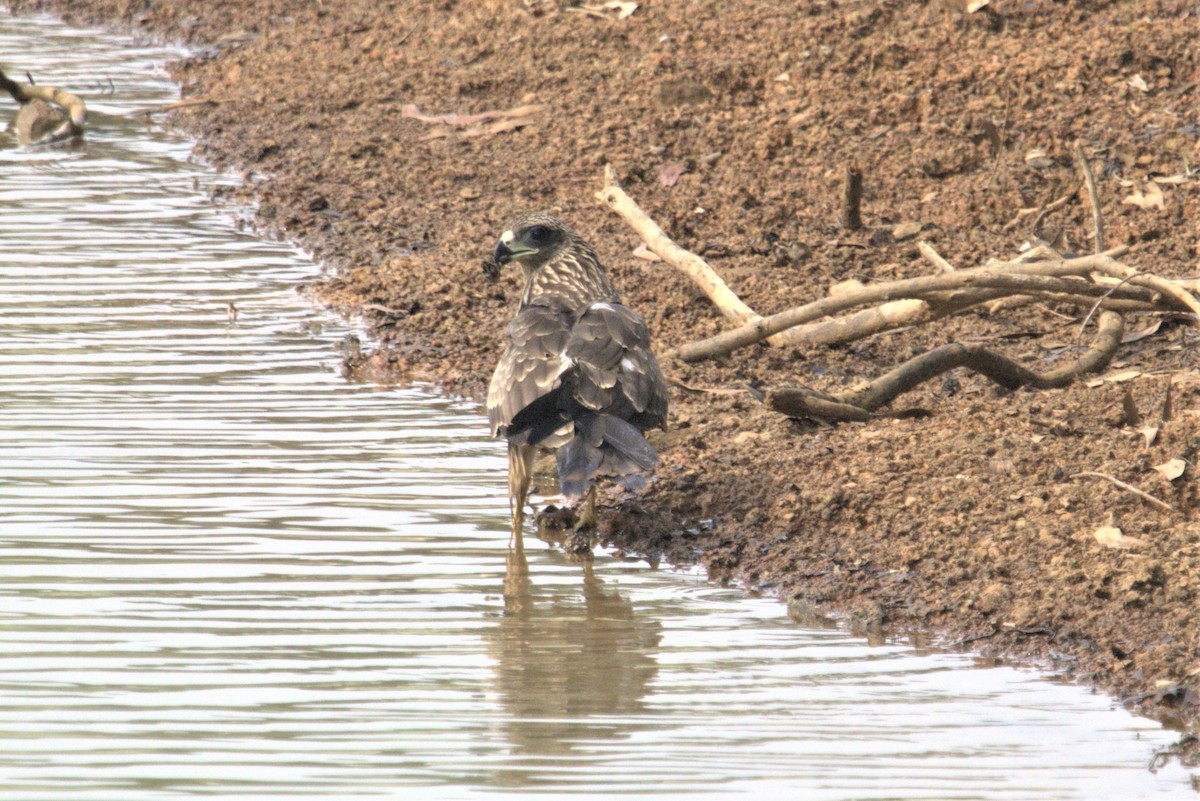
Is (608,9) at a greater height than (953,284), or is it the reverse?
(608,9)

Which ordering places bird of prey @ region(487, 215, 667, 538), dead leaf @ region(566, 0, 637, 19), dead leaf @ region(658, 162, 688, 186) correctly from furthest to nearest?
dead leaf @ region(566, 0, 637, 19) → dead leaf @ region(658, 162, 688, 186) → bird of prey @ region(487, 215, 667, 538)


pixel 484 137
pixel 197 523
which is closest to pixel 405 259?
pixel 484 137

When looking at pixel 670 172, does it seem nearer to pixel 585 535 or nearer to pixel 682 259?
pixel 682 259

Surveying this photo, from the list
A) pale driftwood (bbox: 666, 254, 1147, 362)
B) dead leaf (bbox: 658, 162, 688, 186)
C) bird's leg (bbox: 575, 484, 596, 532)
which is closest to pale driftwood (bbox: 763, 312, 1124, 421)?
pale driftwood (bbox: 666, 254, 1147, 362)

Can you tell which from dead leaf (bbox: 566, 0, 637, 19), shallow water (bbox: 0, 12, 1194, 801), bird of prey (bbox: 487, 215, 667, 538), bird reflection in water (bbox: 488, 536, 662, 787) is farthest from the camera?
dead leaf (bbox: 566, 0, 637, 19)

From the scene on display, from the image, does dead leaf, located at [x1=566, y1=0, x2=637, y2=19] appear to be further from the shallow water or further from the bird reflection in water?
the bird reflection in water

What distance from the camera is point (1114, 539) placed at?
611 centimetres

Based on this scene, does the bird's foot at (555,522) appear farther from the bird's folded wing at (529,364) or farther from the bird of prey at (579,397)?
the bird's folded wing at (529,364)

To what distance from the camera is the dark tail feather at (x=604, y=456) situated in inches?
247

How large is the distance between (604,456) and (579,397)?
331 mm

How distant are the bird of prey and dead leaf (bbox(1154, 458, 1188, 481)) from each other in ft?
6.05

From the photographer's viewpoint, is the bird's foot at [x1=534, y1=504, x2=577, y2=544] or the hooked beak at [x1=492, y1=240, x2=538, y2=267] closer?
the bird's foot at [x1=534, y1=504, x2=577, y2=544]

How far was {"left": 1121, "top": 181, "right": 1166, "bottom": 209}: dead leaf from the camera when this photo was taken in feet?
33.0

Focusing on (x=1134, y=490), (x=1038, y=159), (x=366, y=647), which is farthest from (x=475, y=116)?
(x=366, y=647)
